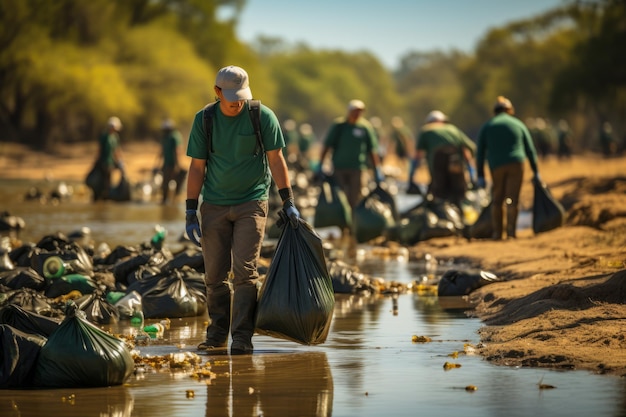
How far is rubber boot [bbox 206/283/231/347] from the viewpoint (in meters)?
9.30

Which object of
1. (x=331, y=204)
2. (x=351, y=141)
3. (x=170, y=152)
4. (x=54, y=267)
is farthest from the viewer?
(x=170, y=152)

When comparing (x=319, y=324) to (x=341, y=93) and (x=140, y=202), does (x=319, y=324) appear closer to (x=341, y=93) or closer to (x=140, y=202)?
(x=140, y=202)

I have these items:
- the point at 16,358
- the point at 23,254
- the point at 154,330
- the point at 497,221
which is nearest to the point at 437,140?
the point at 497,221

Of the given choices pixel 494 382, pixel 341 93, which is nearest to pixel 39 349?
pixel 494 382

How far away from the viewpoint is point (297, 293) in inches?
348

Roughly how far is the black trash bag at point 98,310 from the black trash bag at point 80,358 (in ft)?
9.73

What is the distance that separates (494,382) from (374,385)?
0.65m

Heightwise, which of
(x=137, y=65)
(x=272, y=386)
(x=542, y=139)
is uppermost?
(x=137, y=65)

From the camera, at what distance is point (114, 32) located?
66.1m

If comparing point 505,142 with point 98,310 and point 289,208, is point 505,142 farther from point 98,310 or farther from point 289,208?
point 289,208

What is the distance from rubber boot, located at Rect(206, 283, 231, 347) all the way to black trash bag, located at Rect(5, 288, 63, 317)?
1794 mm

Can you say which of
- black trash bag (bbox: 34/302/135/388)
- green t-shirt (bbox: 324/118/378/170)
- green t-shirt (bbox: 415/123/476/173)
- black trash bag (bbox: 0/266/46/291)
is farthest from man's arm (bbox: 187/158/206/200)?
green t-shirt (bbox: 415/123/476/173)

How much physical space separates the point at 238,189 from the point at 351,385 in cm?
175

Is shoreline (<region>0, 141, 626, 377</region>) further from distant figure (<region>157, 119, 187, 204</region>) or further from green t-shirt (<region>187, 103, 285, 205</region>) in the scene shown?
distant figure (<region>157, 119, 187, 204</region>)
